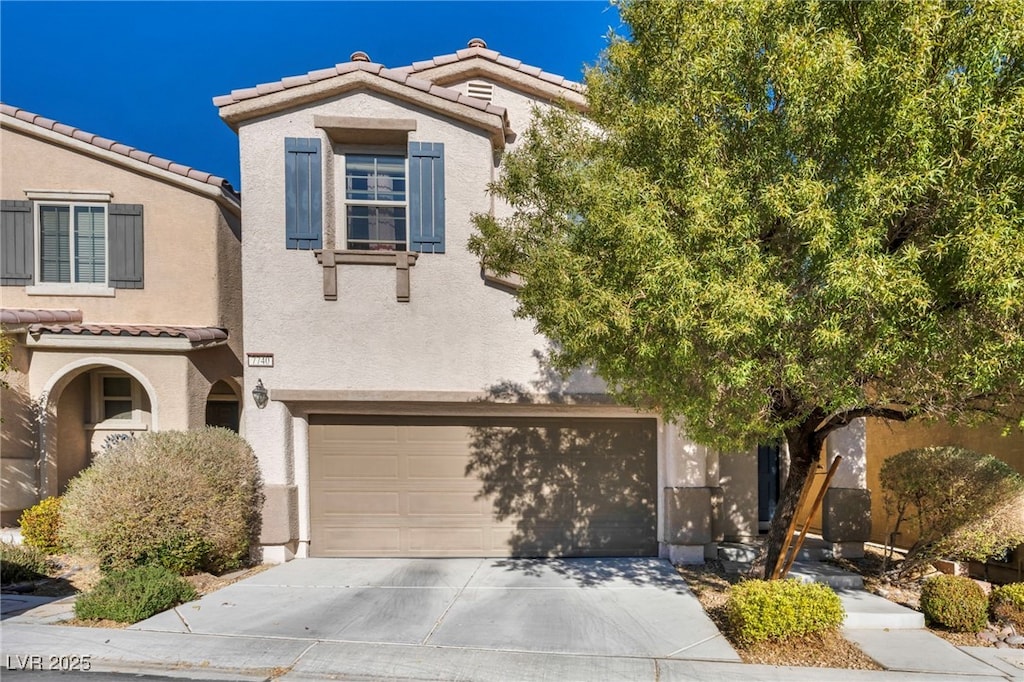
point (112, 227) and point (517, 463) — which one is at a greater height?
point (112, 227)

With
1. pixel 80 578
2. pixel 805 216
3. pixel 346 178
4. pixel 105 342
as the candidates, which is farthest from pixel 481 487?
pixel 105 342

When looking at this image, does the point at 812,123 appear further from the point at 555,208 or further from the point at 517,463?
the point at 517,463

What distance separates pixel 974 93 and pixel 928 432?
729cm

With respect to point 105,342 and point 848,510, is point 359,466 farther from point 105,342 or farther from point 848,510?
point 848,510

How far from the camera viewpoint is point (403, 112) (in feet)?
26.9

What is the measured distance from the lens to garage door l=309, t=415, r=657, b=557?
8156 mm

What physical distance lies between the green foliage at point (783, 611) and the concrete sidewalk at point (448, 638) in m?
0.32

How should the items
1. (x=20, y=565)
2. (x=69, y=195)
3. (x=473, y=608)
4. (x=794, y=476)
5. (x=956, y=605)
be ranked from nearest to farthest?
1. (x=956, y=605)
2. (x=473, y=608)
3. (x=794, y=476)
4. (x=20, y=565)
5. (x=69, y=195)

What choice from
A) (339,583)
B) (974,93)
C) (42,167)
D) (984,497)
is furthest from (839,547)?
(42,167)

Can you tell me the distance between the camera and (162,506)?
6566 mm

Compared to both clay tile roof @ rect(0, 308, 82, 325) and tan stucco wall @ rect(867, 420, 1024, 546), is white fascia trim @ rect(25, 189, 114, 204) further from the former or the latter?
tan stucco wall @ rect(867, 420, 1024, 546)

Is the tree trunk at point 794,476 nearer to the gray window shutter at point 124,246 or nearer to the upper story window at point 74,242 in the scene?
the gray window shutter at point 124,246

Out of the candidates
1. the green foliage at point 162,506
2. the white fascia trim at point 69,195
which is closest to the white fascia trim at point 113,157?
the white fascia trim at point 69,195

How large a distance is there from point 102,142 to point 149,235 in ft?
5.83
